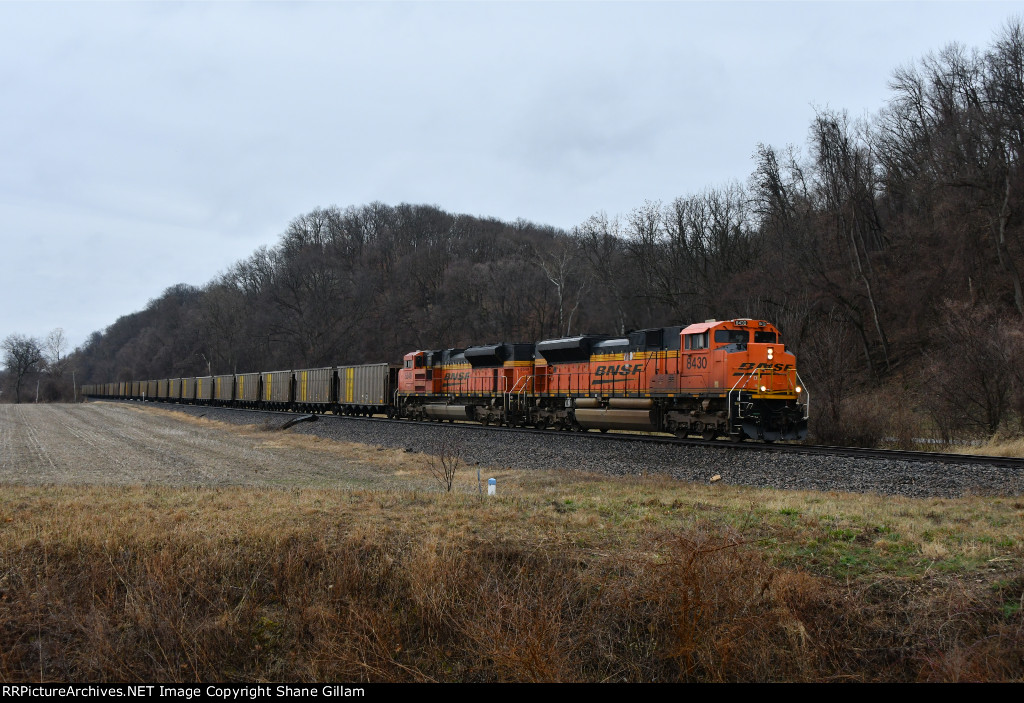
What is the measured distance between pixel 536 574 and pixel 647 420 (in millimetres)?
15219

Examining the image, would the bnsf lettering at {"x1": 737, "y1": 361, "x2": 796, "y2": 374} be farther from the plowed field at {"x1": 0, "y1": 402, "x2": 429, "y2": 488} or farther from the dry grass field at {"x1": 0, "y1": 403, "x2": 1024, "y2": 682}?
the plowed field at {"x1": 0, "y1": 402, "x2": 429, "y2": 488}

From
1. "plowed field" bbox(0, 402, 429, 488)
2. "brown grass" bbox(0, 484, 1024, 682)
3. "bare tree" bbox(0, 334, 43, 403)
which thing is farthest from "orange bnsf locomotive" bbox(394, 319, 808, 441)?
"bare tree" bbox(0, 334, 43, 403)

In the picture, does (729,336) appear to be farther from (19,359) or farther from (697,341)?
(19,359)

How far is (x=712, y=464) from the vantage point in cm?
1677

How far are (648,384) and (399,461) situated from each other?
8.42 m

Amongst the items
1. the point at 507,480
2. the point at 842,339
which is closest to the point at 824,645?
the point at 507,480

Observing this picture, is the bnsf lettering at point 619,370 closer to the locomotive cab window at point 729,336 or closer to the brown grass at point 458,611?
the locomotive cab window at point 729,336

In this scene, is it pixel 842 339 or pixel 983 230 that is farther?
pixel 983 230

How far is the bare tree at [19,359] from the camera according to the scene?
376 ft

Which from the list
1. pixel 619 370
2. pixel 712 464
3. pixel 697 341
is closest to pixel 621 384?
pixel 619 370

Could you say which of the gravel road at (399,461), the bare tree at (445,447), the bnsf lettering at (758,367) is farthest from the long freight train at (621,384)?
the bare tree at (445,447)

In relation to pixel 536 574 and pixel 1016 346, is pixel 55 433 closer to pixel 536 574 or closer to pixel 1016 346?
pixel 536 574

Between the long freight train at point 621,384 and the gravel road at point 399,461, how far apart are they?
7.51 feet

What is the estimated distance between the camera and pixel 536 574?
8.17 meters
